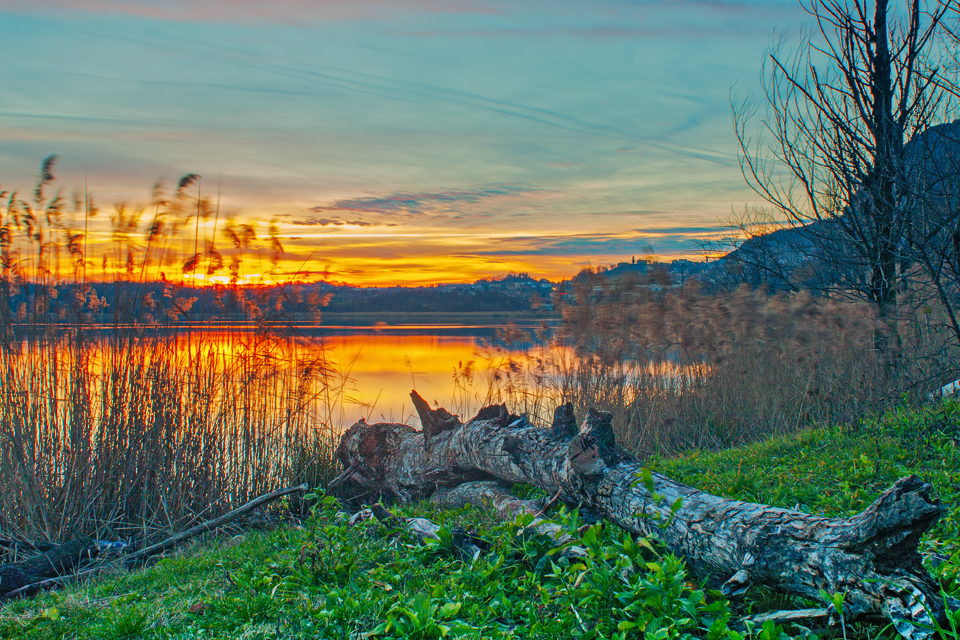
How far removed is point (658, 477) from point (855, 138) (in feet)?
21.0

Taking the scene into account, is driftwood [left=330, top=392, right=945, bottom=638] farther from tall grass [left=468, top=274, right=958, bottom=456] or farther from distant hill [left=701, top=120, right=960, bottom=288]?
distant hill [left=701, top=120, right=960, bottom=288]

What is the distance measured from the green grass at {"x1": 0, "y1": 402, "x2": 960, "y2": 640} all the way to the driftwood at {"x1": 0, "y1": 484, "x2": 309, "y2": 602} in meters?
0.21

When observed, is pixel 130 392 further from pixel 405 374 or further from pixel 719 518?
pixel 405 374

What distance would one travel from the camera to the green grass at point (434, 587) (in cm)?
259

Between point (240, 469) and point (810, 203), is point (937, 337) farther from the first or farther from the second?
point (240, 469)

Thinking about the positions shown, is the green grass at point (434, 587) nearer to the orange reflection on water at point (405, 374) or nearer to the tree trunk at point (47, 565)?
the tree trunk at point (47, 565)

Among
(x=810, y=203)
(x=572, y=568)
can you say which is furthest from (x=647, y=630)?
(x=810, y=203)

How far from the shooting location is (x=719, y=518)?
305 cm

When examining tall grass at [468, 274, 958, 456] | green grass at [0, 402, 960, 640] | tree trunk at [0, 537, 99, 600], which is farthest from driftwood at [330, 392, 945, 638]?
tall grass at [468, 274, 958, 456]

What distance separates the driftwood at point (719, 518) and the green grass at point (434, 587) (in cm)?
16

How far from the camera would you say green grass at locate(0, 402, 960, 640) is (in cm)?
259

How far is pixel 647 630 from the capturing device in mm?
2361

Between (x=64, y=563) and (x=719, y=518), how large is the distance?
4799 millimetres

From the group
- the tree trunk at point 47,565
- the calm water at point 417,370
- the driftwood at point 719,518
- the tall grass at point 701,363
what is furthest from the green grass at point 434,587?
the calm water at point 417,370
